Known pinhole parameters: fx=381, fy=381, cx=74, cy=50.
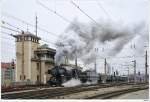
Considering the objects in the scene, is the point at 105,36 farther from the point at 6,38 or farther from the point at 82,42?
the point at 6,38

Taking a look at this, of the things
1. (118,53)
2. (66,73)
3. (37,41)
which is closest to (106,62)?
(118,53)

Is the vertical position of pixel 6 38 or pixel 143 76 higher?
pixel 6 38

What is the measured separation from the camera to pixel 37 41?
305 inches

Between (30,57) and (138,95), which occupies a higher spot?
(30,57)

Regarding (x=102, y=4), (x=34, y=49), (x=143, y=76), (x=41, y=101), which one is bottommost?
(x=41, y=101)

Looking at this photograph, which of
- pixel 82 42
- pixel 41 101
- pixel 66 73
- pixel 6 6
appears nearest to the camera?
pixel 41 101

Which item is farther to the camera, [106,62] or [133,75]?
[133,75]

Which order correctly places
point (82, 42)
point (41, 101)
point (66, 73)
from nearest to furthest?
point (41, 101)
point (82, 42)
point (66, 73)

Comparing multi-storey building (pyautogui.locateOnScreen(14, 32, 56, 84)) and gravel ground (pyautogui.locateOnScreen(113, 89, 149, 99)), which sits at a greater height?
multi-storey building (pyautogui.locateOnScreen(14, 32, 56, 84))

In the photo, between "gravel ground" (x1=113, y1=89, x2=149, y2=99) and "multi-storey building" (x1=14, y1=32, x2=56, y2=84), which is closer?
"gravel ground" (x1=113, y1=89, x2=149, y2=99)

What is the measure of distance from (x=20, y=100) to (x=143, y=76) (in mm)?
2311

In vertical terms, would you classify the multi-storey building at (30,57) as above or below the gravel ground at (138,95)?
above

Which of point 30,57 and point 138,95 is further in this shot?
point 30,57

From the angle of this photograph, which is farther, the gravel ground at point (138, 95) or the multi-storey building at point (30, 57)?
the multi-storey building at point (30, 57)
